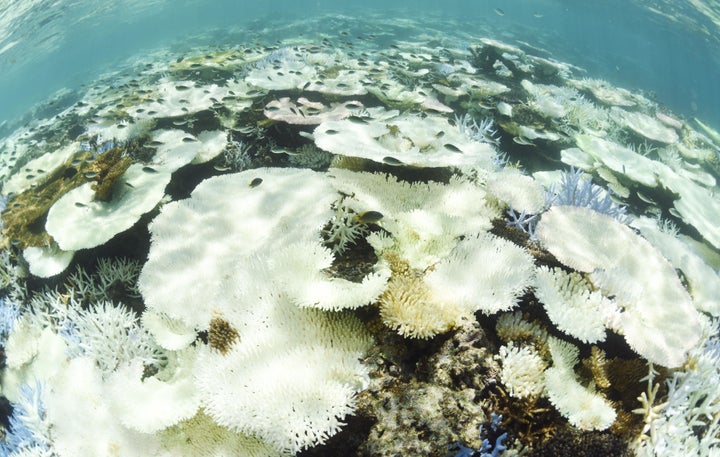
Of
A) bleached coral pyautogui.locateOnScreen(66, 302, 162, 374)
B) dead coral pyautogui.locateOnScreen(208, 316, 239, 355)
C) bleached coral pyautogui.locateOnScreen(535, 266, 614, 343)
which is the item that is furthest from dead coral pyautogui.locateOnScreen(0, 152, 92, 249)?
bleached coral pyautogui.locateOnScreen(535, 266, 614, 343)

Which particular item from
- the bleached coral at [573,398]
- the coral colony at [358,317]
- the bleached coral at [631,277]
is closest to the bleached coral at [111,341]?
the coral colony at [358,317]

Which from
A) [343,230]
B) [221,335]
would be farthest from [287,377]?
[343,230]

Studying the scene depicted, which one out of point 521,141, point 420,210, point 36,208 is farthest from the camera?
point 521,141

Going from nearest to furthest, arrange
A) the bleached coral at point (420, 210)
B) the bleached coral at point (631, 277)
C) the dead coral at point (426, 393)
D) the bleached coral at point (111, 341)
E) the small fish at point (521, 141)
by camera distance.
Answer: the dead coral at point (426, 393) → the bleached coral at point (631, 277) → the bleached coral at point (420, 210) → the bleached coral at point (111, 341) → the small fish at point (521, 141)

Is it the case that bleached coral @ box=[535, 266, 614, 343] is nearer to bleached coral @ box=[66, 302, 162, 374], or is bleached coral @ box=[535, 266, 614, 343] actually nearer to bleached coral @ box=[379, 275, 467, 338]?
bleached coral @ box=[379, 275, 467, 338]

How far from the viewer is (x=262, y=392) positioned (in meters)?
1.81

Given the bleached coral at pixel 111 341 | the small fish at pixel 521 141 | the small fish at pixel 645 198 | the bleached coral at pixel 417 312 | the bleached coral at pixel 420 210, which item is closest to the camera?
the bleached coral at pixel 417 312

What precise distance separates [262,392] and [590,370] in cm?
186

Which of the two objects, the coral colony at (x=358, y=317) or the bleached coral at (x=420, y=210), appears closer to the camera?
the coral colony at (x=358, y=317)

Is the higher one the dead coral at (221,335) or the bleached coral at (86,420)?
the dead coral at (221,335)

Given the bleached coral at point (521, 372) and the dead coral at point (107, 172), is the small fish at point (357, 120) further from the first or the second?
the bleached coral at point (521, 372)

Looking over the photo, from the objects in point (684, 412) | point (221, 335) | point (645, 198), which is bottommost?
point (645, 198)

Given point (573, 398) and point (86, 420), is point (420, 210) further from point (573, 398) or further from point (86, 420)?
point (86, 420)

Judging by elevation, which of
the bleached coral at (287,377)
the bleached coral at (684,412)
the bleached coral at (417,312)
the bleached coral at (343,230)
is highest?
the bleached coral at (417,312)
